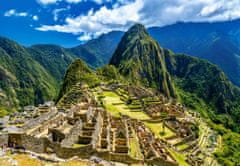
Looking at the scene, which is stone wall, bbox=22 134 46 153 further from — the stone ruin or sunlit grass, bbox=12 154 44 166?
sunlit grass, bbox=12 154 44 166

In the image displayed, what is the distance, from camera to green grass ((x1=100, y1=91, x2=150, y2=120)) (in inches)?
2373

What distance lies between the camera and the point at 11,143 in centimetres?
2544

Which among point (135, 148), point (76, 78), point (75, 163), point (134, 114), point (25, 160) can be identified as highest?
point (76, 78)

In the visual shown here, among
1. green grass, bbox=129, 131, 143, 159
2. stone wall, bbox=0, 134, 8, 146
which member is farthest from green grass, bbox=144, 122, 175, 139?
stone wall, bbox=0, 134, 8, 146

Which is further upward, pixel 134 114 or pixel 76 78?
pixel 76 78

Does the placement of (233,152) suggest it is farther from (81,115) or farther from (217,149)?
(81,115)

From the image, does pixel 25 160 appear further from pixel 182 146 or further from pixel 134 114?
pixel 134 114

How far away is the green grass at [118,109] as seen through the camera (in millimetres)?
60281

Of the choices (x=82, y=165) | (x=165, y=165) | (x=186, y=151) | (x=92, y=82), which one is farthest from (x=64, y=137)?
(x=92, y=82)

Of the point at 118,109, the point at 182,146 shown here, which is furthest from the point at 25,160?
the point at 118,109

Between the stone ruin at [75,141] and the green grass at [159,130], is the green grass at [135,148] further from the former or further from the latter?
the green grass at [159,130]

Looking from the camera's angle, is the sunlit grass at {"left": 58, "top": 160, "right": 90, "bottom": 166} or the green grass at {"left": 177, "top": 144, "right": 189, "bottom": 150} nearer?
the sunlit grass at {"left": 58, "top": 160, "right": 90, "bottom": 166}

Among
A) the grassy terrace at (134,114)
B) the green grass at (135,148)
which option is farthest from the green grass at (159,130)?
the green grass at (135,148)

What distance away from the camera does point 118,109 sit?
65.4m
